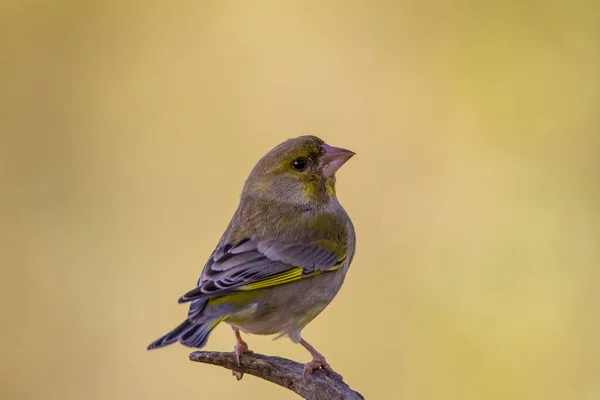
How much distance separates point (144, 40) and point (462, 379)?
4.05 metres

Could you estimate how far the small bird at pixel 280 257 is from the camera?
404 cm

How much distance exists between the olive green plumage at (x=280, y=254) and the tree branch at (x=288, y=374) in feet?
0.58

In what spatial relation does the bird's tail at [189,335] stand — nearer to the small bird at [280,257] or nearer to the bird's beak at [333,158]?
the small bird at [280,257]

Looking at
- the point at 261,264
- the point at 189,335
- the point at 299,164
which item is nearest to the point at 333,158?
the point at 299,164

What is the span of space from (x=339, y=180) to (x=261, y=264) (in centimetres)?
307

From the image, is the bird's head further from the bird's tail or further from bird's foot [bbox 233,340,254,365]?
the bird's tail

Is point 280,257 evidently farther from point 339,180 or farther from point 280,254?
point 339,180

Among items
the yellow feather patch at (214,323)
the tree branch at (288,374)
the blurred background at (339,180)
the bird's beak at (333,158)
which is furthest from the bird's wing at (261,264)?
the blurred background at (339,180)

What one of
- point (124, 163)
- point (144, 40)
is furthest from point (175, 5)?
point (124, 163)

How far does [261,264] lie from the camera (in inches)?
170

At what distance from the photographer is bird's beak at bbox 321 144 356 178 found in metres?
4.91

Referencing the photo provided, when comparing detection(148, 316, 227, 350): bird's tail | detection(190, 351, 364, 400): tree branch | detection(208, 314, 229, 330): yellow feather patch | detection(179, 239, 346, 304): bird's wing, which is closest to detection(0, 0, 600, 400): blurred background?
detection(179, 239, 346, 304): bird's wing

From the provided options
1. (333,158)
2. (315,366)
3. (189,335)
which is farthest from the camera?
(333,158)

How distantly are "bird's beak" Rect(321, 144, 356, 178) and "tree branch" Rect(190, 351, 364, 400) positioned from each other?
1197 millimetres
